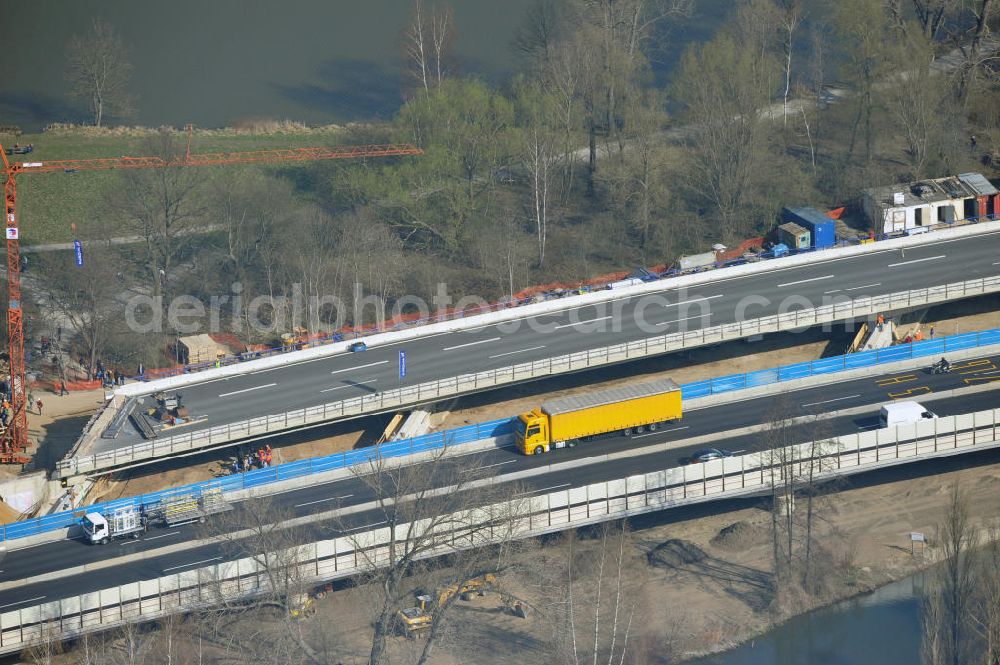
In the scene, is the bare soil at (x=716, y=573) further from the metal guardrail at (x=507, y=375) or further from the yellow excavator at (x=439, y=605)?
the metal guardrail at (x=507, y=375)

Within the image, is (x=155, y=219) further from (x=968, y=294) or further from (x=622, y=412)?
(x=968, y=294)

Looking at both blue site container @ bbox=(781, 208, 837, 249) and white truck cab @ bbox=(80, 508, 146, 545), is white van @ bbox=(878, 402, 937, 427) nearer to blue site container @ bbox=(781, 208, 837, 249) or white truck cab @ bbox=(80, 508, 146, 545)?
blue site container @ bbox=(781, 208, 837, 249)

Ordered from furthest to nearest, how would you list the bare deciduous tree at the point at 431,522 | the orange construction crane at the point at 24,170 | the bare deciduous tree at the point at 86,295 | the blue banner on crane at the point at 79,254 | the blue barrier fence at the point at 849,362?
1. the bare deciduous tree at the point at 86,295
2. the blue banner on crane at the point at 79,254
3. the orange construction crane at the point at 24,170
4. the blue barrier fence at the point at 849,362
5. the bare deciduous tree at the point at 431,522

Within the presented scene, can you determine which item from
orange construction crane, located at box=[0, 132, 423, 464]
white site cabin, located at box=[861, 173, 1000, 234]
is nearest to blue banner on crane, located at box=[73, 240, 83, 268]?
orange construction crane, located at box=[0, 132, 423, 464]

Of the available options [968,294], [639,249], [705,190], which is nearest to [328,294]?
[639,249]

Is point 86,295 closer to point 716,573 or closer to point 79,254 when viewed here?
point 79,254

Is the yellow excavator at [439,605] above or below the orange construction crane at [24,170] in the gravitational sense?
below

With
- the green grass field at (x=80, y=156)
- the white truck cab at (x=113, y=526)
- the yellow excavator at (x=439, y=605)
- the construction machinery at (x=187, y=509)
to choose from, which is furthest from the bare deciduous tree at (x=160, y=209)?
the yellow excavator at (x=439, y=605)
